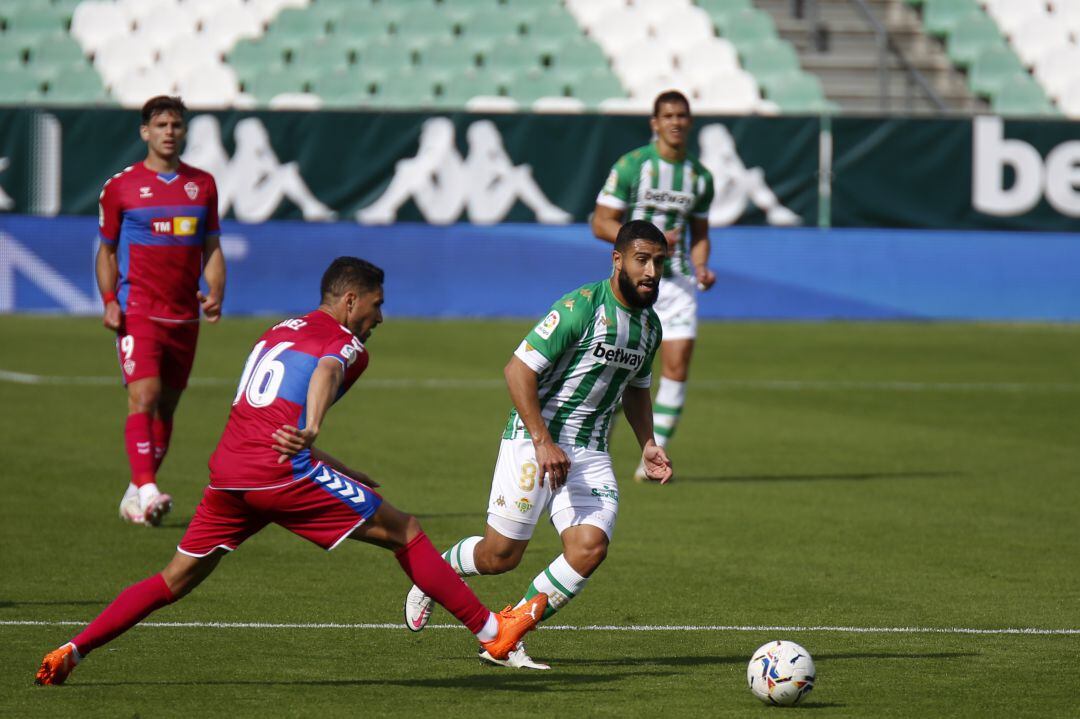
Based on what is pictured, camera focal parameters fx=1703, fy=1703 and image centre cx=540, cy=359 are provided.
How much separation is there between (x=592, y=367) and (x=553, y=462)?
1.71ft

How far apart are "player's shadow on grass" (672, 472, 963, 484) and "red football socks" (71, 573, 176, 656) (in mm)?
5901

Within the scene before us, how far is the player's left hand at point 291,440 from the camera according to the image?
5.43m

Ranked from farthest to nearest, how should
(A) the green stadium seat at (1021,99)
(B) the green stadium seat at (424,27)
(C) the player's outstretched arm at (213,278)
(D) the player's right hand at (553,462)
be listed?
(A) the green stadium seat at (1021,99) < (B) the green stadium seat at (424,27) < (C) the player's outstretched arm at (213,278) < (D) the player's right hand at (553,462)

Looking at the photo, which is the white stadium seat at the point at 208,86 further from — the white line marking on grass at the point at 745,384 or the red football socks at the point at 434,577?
the red football socks at the point at 434,577

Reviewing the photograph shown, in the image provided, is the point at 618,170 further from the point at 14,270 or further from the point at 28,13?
the point at 28,13

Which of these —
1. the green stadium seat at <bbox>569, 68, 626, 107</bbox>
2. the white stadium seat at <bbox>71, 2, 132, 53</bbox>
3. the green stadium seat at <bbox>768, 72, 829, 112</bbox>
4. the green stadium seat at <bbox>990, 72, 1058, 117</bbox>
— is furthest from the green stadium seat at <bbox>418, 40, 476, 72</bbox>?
the green stadium seat at <bbox>990, 72, 1058, 117</bbox>

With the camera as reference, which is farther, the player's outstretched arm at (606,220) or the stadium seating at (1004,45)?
the stadium seating at (1004,45)

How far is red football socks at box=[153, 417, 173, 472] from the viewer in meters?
9.36

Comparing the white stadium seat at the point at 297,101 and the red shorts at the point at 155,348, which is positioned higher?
the white stadium seat at the point at 297,101

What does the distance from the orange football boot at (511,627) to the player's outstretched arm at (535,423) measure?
455mm

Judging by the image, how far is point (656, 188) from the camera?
431 inches

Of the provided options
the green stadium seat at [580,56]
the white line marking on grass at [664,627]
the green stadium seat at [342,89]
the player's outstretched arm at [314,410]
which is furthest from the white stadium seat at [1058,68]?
the player's outstretched arm at [314,410]

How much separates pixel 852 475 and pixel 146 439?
15.8ft

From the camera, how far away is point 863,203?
21938 mm
